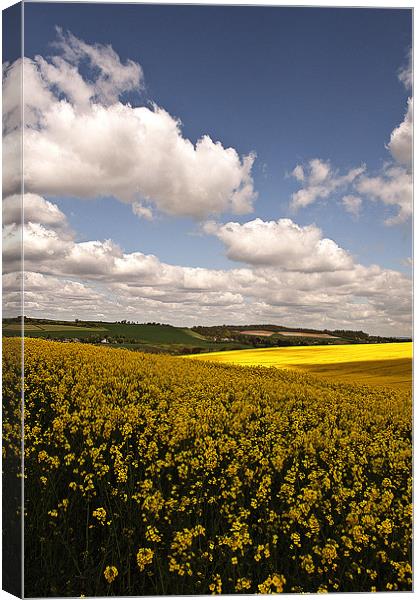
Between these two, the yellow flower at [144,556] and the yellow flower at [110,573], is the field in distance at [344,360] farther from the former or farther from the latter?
the yellow flower at [110,573]

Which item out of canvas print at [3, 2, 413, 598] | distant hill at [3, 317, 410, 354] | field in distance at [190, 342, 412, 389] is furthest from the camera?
field in distance at [190, 342, 412, 389]

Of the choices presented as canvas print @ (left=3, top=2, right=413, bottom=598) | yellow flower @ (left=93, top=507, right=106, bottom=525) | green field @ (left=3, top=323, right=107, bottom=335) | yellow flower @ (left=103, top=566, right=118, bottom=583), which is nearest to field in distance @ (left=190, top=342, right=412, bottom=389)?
canvas print @ (left=3, top=2, right=413, bottom=598)

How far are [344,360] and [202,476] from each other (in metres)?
1.15

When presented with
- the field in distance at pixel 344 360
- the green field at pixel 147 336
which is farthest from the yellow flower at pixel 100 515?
the field in distance at pixel 344 360

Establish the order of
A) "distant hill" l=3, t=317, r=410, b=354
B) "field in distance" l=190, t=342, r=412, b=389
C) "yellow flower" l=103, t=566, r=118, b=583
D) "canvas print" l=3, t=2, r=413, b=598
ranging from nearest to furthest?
"yellow flower" l=103, t=566, r=118, b=583 < "canvas print" l=3, t=2, r=413, b=598 < "distant hill" l=3, t=317, r=410, b=354 < "field in distance" l=190, t=342, r=412, b=389

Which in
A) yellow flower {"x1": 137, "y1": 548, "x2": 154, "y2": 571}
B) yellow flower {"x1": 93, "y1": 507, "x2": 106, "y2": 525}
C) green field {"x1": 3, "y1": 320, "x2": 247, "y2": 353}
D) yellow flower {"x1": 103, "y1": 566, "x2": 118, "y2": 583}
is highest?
green field {"x1": 3, "y1": 320, "x2": 247, "y2": 353}

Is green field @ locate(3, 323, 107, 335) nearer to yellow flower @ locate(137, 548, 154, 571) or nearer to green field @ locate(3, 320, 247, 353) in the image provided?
green field @ locate(3, 320, 247, 353)

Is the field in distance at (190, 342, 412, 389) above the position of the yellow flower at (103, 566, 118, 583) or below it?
above

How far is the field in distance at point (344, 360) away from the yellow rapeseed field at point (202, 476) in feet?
0.20

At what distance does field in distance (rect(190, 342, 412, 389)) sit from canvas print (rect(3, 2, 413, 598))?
0.04 ft

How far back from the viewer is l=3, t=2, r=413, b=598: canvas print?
3.03 metres

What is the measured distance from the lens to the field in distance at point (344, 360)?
3406 millimetres

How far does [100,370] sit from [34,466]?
0.66 meters

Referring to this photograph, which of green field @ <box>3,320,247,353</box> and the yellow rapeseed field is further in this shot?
green field @ <box>3,320,247,353</box>
